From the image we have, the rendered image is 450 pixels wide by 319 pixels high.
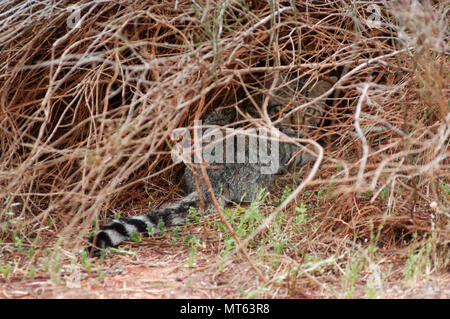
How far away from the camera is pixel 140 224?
9.50 ft

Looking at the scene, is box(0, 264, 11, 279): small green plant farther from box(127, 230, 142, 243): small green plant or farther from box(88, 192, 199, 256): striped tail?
box(127, 230, 142, 243): small green plant

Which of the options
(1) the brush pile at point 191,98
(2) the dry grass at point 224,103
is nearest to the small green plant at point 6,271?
(2) the dry grass at point 224,103

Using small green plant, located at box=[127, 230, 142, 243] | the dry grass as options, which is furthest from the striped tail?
the dry grass

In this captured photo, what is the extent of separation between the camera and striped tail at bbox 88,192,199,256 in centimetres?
259

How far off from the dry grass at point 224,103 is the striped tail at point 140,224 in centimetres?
13

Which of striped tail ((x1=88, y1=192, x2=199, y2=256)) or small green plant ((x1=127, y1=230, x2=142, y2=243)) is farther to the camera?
small green plant ((x1=127, y1=230, x2=142, y2=243))

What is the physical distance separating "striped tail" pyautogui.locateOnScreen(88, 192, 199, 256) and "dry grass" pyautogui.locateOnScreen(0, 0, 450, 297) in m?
0.13

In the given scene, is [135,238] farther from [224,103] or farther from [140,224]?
[224,103]

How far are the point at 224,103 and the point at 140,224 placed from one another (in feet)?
4.35

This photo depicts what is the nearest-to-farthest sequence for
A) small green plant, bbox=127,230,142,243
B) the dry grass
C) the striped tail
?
the dry grass, the striped tail, small green plant, bbox=127,230,142,243

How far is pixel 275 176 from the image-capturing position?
385 centimetres

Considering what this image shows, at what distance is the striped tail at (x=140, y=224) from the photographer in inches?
102

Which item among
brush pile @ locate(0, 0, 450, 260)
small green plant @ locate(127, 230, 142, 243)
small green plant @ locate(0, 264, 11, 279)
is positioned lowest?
small green plant @ locate(127, 230, 142, 243)
